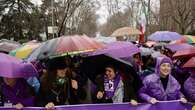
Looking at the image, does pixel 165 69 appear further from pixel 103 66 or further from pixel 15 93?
pixel 15 93

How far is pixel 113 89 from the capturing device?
7.80m

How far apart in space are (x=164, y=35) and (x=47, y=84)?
1154 centimetres

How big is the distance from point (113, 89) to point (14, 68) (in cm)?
166

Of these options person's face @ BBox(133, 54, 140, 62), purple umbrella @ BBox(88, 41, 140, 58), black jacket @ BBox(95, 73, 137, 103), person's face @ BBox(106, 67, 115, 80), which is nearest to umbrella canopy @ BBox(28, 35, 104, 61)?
person's face @ BBox(106, 67, 115, 80)

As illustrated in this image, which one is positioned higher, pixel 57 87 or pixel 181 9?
pixel 181 9

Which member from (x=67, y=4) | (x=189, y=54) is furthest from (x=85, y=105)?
(x=67, y=4)

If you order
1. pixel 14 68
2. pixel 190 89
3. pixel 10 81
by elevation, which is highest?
pixel 14 68

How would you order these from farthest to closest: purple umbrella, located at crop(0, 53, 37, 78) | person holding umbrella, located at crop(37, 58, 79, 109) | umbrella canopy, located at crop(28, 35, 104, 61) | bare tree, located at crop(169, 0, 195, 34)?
bare tree, located at crop(169, 0, 195, 34)
umbrella canopy, located at crop(28, 35, 104, 61)
person holding umbrella, located at crop(37, 58, 79, 109)
purple umbrella, located at crop(0, 53, 37, 78)

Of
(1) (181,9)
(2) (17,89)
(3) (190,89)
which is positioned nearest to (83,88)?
(2) (17,89)

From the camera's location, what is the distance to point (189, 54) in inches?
361

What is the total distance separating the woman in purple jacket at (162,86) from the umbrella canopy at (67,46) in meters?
1.06

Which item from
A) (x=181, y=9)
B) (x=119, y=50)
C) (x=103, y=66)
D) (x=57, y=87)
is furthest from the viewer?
(x=181, y=9)

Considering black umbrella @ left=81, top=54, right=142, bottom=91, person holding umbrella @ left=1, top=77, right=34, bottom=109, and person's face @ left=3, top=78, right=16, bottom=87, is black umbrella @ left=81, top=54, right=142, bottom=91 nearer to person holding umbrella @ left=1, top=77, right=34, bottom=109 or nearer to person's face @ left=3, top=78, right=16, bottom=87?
person holding umbrella @ left=1, top=77, right=34, bottom=109

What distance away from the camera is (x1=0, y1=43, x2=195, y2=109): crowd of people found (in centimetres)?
746
